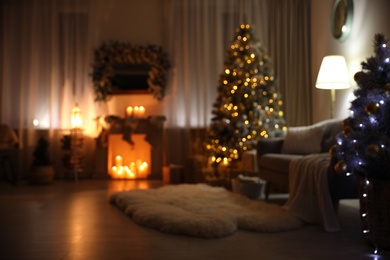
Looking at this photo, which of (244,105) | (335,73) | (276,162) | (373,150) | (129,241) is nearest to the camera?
(373,150)

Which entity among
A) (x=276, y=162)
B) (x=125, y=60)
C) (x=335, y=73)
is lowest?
(x=276, y=162)

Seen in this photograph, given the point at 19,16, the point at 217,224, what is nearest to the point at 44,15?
the point at 19,16

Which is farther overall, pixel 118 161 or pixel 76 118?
pixel 118 161

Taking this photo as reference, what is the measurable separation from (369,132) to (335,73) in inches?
87.9

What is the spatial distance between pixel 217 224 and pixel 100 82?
4280 mm

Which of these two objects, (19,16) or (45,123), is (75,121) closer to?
(45,123)

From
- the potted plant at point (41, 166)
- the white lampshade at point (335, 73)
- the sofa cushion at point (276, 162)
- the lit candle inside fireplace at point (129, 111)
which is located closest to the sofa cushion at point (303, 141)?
the sofa cushion at point (276, 162)

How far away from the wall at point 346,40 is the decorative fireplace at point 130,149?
232 centimetres

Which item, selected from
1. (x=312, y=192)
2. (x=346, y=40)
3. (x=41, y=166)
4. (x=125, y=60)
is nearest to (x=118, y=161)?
(x=41, y=166)

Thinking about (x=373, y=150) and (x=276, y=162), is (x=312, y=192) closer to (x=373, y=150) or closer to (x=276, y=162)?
(x=276, y=162)

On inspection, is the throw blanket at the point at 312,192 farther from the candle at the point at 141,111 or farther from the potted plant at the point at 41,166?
the potted plant at the point at 41,166

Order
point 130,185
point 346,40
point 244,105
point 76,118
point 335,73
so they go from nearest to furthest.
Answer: point 335,73, point 346,40, point 244,105, point 130,185, point 76,118

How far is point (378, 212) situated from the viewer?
2.31m

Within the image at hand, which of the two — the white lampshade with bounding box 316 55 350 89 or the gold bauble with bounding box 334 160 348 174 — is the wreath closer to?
the white lampshade with bounding box 316 55 350 89
